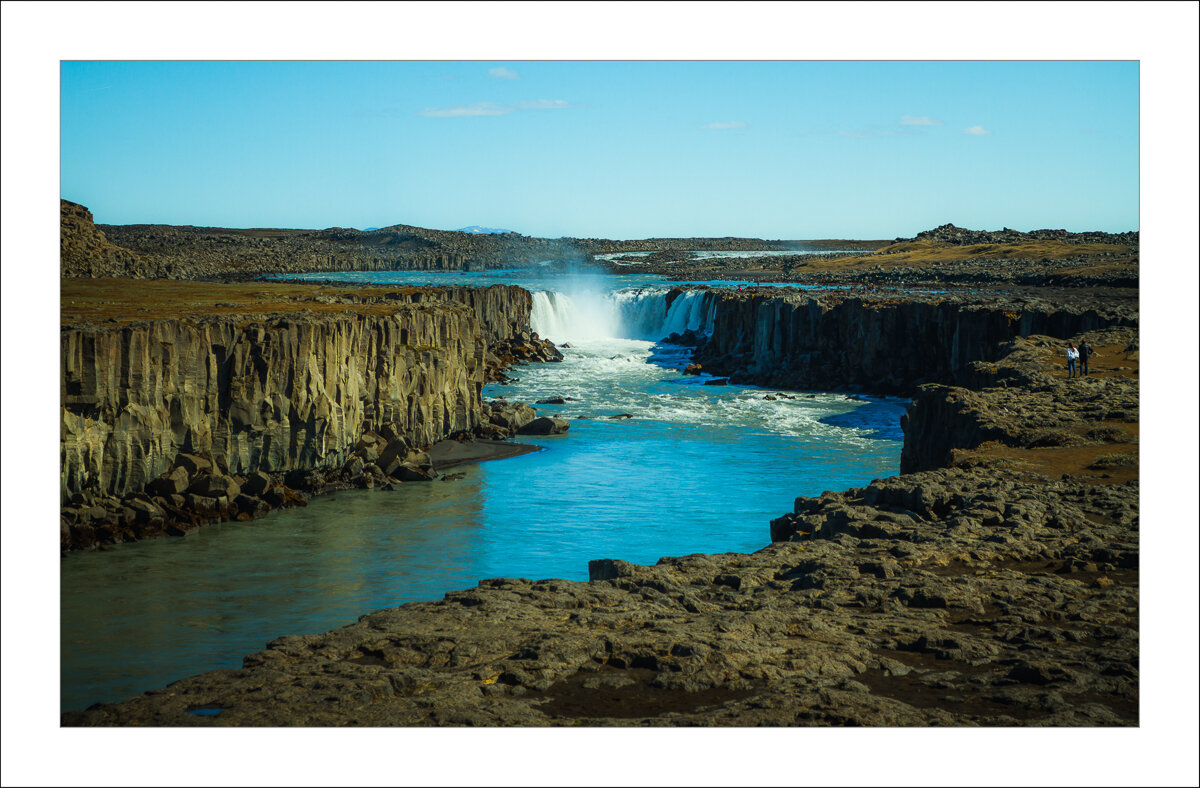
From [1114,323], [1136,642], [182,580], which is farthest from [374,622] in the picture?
[1114,323]

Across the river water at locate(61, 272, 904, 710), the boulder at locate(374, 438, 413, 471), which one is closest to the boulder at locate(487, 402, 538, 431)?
the river water at locate(61, 272, 904, 710)

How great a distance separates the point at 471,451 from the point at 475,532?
33.8 ft

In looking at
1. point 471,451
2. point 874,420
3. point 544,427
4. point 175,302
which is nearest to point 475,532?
point 471,451

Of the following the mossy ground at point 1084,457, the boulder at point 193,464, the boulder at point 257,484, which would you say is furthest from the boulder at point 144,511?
the mossy ground at point 1084,457

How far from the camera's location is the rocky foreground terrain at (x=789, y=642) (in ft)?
31.2

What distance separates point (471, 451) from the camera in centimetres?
3491

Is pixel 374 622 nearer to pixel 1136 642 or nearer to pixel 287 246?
pixel 1136 642

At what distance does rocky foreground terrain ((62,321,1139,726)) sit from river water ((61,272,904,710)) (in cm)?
345

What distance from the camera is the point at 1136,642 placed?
1091cm

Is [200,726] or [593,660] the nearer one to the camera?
[200,726]

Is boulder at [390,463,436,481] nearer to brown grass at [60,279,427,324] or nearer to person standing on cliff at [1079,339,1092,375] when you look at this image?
brown grass at [60,279,427,324]

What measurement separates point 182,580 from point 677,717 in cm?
1401

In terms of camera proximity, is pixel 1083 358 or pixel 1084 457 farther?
pixel 1083 358

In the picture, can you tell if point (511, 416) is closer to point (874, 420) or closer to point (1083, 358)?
point (874, 420)
